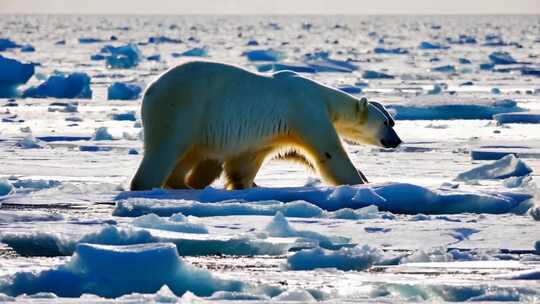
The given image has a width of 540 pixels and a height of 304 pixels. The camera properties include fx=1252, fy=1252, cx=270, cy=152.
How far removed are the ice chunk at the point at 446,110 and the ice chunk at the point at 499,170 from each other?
18.9ft

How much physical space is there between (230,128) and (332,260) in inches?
106

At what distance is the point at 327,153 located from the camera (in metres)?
7.16

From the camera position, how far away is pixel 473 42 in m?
43.5

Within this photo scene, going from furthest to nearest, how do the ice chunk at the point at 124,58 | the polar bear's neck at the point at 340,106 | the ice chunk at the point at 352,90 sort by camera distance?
the ice chunk at the point at 124,58
the ice chunk at the point at 352,90
the polar bear's neck at the point at 340,106

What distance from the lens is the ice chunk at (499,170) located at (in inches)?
298

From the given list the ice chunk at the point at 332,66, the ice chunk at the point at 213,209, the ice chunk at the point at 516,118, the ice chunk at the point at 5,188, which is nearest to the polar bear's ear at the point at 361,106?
the ice chunk at the point at 213,209

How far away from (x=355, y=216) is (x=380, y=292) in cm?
180

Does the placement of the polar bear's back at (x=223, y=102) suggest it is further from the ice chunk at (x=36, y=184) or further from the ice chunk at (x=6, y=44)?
the ice chunk at (x=6, y=44)

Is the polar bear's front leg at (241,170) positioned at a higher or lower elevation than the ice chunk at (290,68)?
lower

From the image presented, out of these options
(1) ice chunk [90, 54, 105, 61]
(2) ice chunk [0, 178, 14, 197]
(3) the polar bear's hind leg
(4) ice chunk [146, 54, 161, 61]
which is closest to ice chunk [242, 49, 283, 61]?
(4) ice chunk [146, 54, 161, 61]

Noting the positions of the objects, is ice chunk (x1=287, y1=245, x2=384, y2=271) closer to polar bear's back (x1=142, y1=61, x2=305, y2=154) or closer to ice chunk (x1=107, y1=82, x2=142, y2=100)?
polar bear's back (x1=142, y1=61, x2=305, y2=154)

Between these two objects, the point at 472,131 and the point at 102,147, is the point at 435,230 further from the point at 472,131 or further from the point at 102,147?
the point at 472,131

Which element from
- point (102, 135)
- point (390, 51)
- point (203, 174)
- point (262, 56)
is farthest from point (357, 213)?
point (390, 51)

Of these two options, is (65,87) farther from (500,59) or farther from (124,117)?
(500,59)
